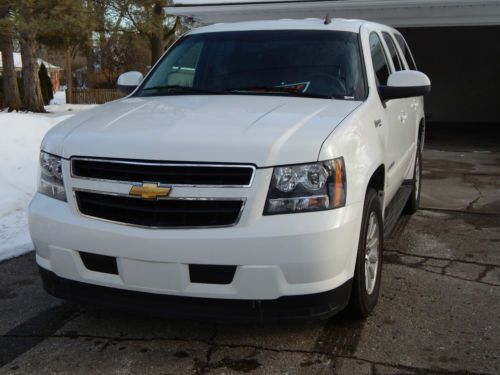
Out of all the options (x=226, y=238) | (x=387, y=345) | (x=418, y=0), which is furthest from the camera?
(x=418, y=0)

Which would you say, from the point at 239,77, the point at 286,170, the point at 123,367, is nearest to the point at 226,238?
the point at 286,170

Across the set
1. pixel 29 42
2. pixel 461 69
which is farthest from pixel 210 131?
pixel 461 69

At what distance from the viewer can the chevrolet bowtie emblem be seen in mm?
2947

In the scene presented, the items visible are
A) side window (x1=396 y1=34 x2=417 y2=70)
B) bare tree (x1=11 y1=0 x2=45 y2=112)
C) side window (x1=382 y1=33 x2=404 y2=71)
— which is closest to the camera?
side window (x1=382 y1=33 x2=404 y2=71)

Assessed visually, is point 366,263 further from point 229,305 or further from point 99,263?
point 99,263

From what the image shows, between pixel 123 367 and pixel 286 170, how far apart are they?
1.38 meters

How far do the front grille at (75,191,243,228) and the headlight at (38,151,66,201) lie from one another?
297mm

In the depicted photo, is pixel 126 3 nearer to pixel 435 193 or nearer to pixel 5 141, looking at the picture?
pixel 5 141

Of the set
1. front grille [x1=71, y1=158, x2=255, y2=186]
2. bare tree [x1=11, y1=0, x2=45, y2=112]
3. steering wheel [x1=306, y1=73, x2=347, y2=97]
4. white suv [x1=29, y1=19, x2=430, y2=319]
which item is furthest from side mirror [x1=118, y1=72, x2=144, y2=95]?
bare tree [x1=11, y1=0, x2=45, y2=112]

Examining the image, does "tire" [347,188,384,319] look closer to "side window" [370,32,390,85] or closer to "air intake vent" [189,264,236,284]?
"air intake vent" [189,264,236,284]

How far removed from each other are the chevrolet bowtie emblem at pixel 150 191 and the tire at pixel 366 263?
1.12 meters

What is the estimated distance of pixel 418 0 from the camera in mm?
10953

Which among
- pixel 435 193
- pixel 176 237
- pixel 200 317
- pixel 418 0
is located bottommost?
pixel 435 193

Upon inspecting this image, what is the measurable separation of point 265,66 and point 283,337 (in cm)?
202
